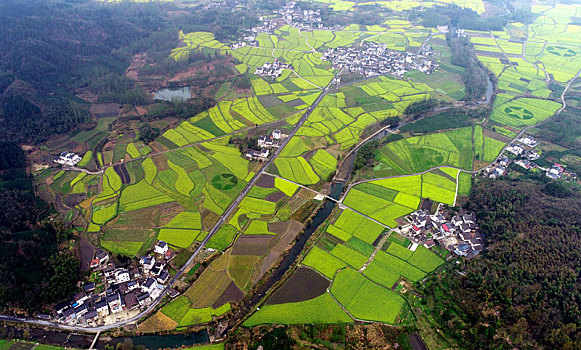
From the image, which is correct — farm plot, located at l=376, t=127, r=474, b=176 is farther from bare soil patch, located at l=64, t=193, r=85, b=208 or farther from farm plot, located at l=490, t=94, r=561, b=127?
bare soil patch, located at l=64, t=193, r=85, b=208

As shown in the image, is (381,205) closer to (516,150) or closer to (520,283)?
(520,283)

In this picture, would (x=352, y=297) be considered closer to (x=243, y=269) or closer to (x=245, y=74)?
(x=243, y=269)

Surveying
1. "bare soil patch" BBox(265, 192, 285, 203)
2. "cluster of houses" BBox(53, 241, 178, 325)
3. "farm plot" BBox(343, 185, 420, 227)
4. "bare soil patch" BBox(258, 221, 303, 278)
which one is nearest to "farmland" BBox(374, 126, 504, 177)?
"farm plot" BBox(343, 185, 420, 227)

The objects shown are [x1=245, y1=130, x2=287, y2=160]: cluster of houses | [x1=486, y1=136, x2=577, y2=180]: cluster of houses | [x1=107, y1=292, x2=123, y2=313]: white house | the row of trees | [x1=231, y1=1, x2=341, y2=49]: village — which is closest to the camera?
[x1=107, y1=292, x2=123, y2=313]: white house

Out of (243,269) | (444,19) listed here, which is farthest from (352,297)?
(444,19)

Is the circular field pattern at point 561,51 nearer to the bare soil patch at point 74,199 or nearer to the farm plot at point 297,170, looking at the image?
the farm plot at point 297,170

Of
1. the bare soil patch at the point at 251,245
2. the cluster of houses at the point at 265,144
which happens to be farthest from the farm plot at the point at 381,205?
the cluster of houses at the point at 265,144

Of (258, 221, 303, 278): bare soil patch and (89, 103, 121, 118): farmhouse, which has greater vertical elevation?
(89, 103, 121, 118): farmhouse

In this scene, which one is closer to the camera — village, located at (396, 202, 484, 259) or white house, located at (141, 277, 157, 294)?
white house, located at (141, 277, 157, 294)
